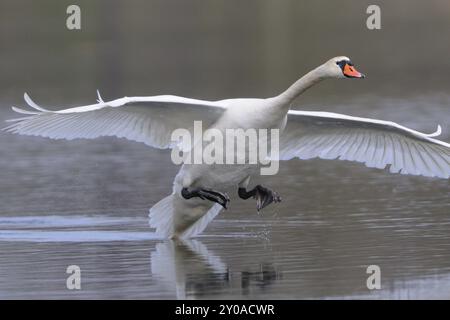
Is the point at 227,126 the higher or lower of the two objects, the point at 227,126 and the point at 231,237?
the higher

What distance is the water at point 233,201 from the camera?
10383 millimetres

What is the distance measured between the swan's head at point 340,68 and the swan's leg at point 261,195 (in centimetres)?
138

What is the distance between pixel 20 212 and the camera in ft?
47.5

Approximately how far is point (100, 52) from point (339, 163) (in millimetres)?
13534

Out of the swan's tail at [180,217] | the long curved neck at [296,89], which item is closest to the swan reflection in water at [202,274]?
the swan's tail at [180,217]

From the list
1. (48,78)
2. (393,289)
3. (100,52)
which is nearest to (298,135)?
(393,289)

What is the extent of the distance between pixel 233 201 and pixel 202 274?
403 cm

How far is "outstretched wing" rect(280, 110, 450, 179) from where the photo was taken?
12984mm

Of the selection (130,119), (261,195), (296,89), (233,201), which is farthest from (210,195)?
(233,201)

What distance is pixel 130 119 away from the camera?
41.0 feet

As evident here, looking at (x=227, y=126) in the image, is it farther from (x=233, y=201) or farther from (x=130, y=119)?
(x=233, y=201)

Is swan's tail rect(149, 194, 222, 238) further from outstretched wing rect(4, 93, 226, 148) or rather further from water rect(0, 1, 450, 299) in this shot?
outstretched wing rect(4, 93, 226, 148)

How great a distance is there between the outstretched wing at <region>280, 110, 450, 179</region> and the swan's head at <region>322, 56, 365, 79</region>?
0.68 meters

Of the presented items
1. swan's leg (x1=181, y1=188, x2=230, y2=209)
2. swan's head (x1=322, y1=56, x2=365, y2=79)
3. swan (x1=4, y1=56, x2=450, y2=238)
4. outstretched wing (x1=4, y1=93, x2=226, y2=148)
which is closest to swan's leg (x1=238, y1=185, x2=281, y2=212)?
swan (x1=4, y1=56, x2=450, y2=238)
